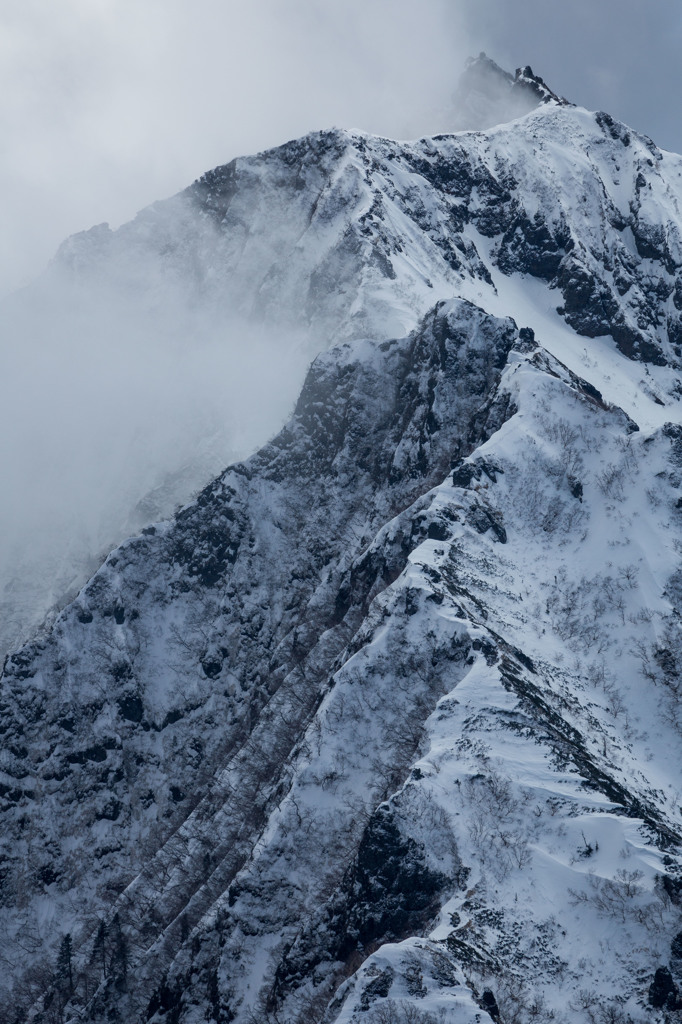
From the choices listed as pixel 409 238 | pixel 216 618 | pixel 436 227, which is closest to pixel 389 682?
pixel 216 618

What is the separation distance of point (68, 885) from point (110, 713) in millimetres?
18468

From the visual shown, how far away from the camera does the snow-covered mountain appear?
218 feet

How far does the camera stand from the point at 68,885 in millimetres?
105625

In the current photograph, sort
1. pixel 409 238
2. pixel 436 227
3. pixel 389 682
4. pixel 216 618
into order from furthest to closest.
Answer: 1. pixel 436 227
2. pixel 409 238
3. pixel 216 618
4. pixel 389 682

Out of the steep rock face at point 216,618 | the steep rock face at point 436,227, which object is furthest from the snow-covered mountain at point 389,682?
the steep rock face at point 436,227

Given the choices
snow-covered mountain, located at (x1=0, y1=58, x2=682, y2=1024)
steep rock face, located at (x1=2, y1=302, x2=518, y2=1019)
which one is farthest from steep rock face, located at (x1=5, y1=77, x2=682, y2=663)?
steep rock face, located at (x1=2, y1=302, x2=518, y2=1019)

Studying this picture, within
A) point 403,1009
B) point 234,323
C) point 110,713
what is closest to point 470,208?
point 234,323

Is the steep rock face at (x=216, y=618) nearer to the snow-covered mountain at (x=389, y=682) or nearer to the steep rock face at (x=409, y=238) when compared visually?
the snow-covered mountain at (x=389, y=682)

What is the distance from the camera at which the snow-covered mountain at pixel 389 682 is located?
66375 millimetres

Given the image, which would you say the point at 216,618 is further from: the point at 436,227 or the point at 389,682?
the point at 436,227

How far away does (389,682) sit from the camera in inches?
3282

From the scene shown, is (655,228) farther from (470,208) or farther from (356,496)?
(356,496)

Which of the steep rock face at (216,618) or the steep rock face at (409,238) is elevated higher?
the steep rock face at (409,238)

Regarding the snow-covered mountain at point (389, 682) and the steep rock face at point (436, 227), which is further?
the steep rock face at point (436, 227)
